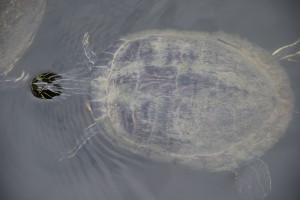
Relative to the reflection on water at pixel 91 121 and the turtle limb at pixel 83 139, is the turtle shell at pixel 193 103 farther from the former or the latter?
the reflection on water at pixel 91 121

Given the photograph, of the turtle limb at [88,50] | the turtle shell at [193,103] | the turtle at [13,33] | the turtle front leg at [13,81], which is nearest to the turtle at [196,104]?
the turtle shell at [193,103]

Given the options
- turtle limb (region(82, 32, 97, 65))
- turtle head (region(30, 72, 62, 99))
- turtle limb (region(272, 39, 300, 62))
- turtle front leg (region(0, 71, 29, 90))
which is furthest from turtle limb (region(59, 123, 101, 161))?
turtle limb (region(272, 39, 300, 62))

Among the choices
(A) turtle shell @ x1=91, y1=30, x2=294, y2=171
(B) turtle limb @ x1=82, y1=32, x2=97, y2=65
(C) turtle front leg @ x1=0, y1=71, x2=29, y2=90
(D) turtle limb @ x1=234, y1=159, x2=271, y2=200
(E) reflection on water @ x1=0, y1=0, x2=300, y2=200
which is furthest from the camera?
(C) turtle front leg @ x1=0, y1=71, x2=29, y2=90

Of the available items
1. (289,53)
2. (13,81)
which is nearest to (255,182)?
(289,53)

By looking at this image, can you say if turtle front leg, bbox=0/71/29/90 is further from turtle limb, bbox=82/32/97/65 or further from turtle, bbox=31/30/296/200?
turtle, bbox=31/30/296/200

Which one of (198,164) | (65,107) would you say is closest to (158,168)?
(198,164)

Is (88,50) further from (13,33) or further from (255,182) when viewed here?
(255,182)

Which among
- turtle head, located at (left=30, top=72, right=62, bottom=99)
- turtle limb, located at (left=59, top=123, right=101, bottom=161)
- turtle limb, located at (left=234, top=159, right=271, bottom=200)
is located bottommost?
turtle limb, located at (left=234, top=159, right=271, bottom=200)
